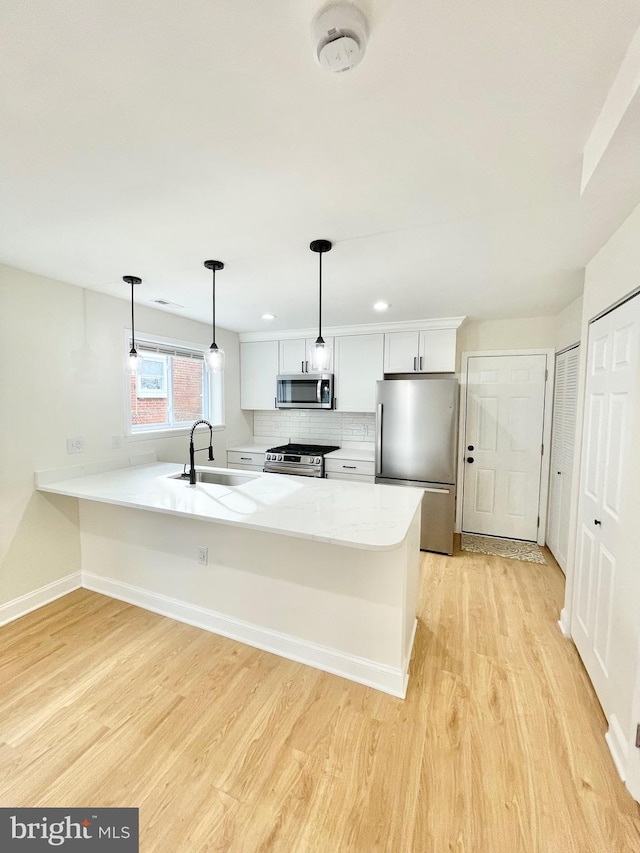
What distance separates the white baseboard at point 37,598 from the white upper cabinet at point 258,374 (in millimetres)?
2543

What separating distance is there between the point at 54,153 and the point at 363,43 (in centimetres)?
Answer: 115

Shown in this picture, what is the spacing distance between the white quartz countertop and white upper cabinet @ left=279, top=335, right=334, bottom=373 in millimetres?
1882

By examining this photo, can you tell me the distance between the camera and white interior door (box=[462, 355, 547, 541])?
11.9 feet

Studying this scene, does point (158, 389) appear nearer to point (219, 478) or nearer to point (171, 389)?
point (171, 389)

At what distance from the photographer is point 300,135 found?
117cm

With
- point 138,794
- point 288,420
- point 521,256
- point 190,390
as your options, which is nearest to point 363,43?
point 521,256

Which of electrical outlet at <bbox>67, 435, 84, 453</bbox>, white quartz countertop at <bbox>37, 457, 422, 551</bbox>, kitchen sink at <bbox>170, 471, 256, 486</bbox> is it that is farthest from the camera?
kitchen sink at <bbox>170, 471, 256, 486</bbox>

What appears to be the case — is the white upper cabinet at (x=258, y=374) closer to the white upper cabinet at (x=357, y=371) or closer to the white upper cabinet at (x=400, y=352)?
the white upper cabinet at (x=357, y=371)

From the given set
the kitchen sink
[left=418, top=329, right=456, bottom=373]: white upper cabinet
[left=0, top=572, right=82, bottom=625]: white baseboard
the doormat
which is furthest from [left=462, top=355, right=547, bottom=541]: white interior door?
[left=0, top=572, right=82, bottom=625]: white baseboard

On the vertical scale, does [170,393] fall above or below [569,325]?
below

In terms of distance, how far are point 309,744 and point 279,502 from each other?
1.09 meters

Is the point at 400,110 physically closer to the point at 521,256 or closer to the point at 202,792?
the point at 521,256

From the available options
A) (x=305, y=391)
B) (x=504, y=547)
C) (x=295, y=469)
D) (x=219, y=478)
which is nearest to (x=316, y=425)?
(x=305, y=391)

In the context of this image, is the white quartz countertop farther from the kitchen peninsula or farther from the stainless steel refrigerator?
the stainless steel refrigerator
